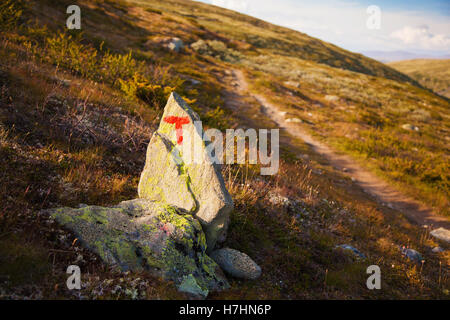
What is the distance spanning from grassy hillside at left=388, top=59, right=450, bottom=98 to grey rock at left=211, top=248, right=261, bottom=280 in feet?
589

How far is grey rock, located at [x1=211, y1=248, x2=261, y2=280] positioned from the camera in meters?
4.05

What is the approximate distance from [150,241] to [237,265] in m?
1.46

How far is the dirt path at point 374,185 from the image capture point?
10.2 metres

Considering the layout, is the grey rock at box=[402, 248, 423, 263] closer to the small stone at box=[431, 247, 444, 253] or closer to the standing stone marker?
the small stone at box=[431, 247, 444, 253]

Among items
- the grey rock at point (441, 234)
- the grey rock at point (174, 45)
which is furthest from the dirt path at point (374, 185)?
the grey rock at point (174, 45)

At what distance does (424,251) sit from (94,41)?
20.1m

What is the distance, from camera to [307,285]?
4.43m

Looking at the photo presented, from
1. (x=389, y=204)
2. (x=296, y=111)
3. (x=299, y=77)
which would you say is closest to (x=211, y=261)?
(x=389, y=204)

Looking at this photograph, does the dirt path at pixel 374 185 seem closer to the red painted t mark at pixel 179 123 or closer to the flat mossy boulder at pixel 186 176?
the flat mossy boulder at pixel 186 176

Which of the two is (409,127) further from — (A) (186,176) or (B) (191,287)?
(B) (191,287)

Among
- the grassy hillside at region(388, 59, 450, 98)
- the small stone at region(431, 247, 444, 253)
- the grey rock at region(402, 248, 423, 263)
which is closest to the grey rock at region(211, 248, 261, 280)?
the grey rock at region(402, 248, 423, 263)

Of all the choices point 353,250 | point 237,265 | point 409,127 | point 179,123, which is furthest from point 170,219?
point 409,127

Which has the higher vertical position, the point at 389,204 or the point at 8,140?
the point at 8,140
